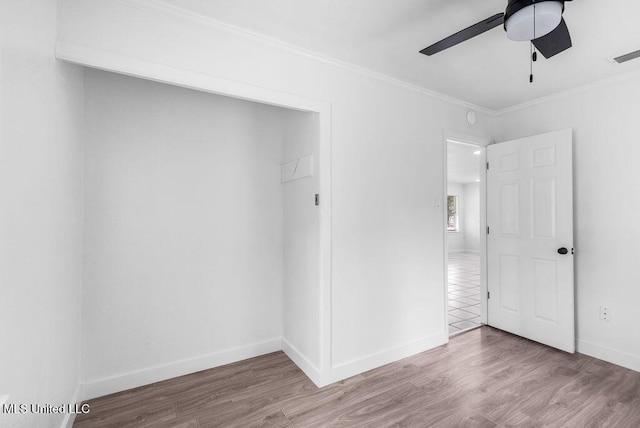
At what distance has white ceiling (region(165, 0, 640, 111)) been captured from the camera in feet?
6.10

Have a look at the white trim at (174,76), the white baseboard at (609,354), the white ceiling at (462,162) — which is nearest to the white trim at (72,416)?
the white trim at (174,76)

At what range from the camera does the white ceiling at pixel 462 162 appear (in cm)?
575

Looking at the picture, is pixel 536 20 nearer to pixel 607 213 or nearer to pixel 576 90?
pixel 576 90

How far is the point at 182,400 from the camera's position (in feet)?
7.25

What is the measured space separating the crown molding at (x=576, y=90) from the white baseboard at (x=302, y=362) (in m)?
3.52

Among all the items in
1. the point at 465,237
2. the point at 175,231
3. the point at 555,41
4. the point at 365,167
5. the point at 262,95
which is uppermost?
the point at 555,41

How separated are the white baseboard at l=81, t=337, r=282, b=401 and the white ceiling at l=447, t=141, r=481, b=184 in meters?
3.87

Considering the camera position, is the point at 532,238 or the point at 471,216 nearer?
the point at 532,238

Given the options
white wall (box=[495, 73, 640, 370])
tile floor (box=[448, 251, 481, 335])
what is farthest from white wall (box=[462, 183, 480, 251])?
white wall (box=[495, 73, 640, 370])

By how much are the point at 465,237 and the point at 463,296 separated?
6.59m

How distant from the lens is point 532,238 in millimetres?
3215

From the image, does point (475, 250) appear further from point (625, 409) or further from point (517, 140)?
point (625, 409)

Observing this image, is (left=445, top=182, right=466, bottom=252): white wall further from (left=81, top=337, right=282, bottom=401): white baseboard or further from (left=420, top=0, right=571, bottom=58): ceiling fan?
(left=420, top=0, right=571, bottom=58): ceiling fan

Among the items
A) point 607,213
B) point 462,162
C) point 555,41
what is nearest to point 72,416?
point 555,41
